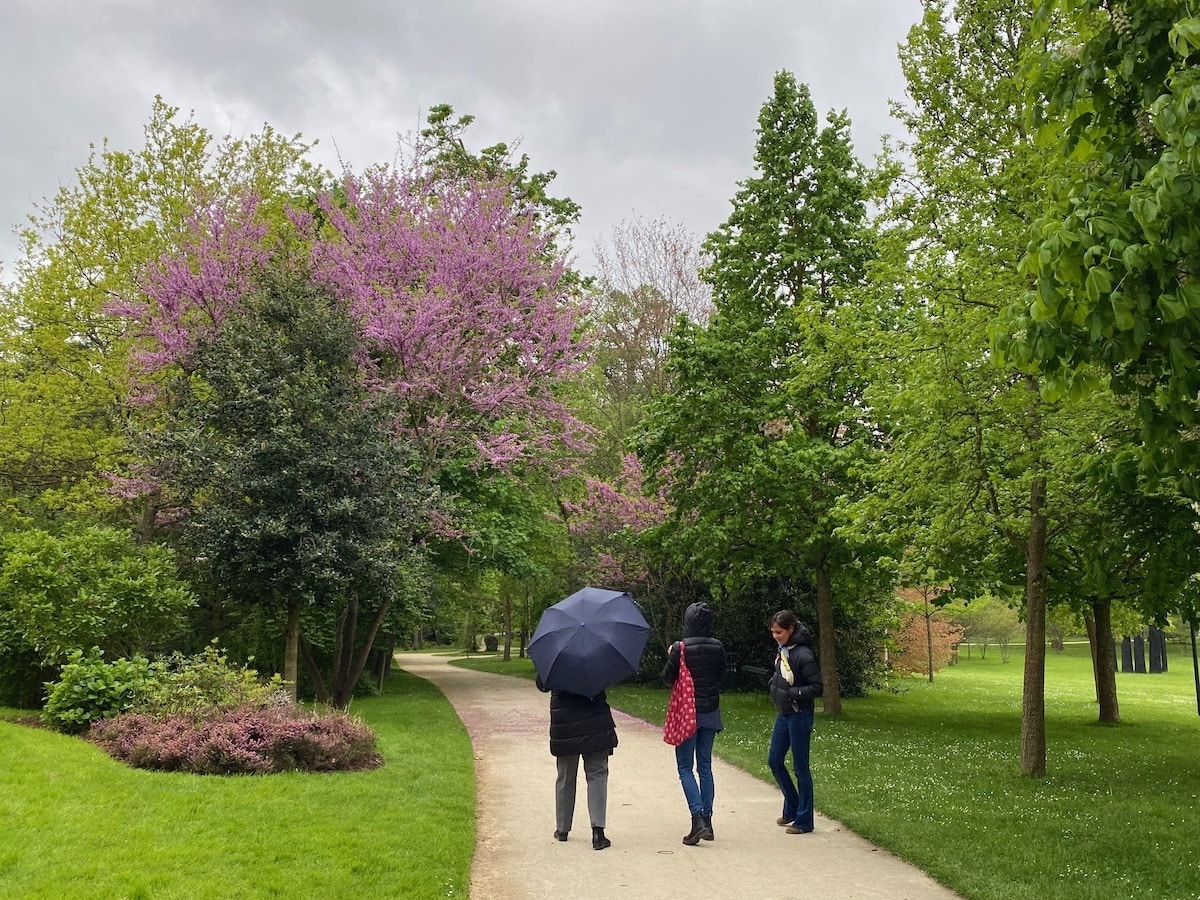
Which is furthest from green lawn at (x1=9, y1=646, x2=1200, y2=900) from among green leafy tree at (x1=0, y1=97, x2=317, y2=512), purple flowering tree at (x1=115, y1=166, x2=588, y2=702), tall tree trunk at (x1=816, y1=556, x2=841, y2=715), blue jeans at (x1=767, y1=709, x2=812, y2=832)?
green leafy tree at (x1=0, y1=97, x2=317, y2=512)

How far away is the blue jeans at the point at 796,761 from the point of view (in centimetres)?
689

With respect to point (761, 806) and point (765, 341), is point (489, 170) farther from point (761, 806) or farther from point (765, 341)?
point (761, 806)

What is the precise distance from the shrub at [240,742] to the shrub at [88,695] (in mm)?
458

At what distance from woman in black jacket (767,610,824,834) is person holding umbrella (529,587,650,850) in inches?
49.4

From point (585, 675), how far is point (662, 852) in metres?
1.50

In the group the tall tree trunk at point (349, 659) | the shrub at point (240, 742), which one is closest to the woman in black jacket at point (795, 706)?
the shrub at point (240, 742)

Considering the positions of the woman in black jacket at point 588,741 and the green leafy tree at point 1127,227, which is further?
the woman in black jacket at point 588,741

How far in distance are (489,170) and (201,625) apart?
45.4 ft

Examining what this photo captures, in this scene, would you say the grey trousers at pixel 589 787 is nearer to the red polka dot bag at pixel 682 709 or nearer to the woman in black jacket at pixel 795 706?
the red polka dot bag at pixel 682 709

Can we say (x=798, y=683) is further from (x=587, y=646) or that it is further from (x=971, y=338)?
(x=971, y=338)

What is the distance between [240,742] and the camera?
8688mm

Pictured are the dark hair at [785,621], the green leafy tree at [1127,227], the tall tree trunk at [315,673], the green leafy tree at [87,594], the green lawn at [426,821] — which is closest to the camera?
the green leafy tree at [1127,227]

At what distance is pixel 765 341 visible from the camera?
16297 mm

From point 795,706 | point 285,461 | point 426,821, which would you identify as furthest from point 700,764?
point 285,461
